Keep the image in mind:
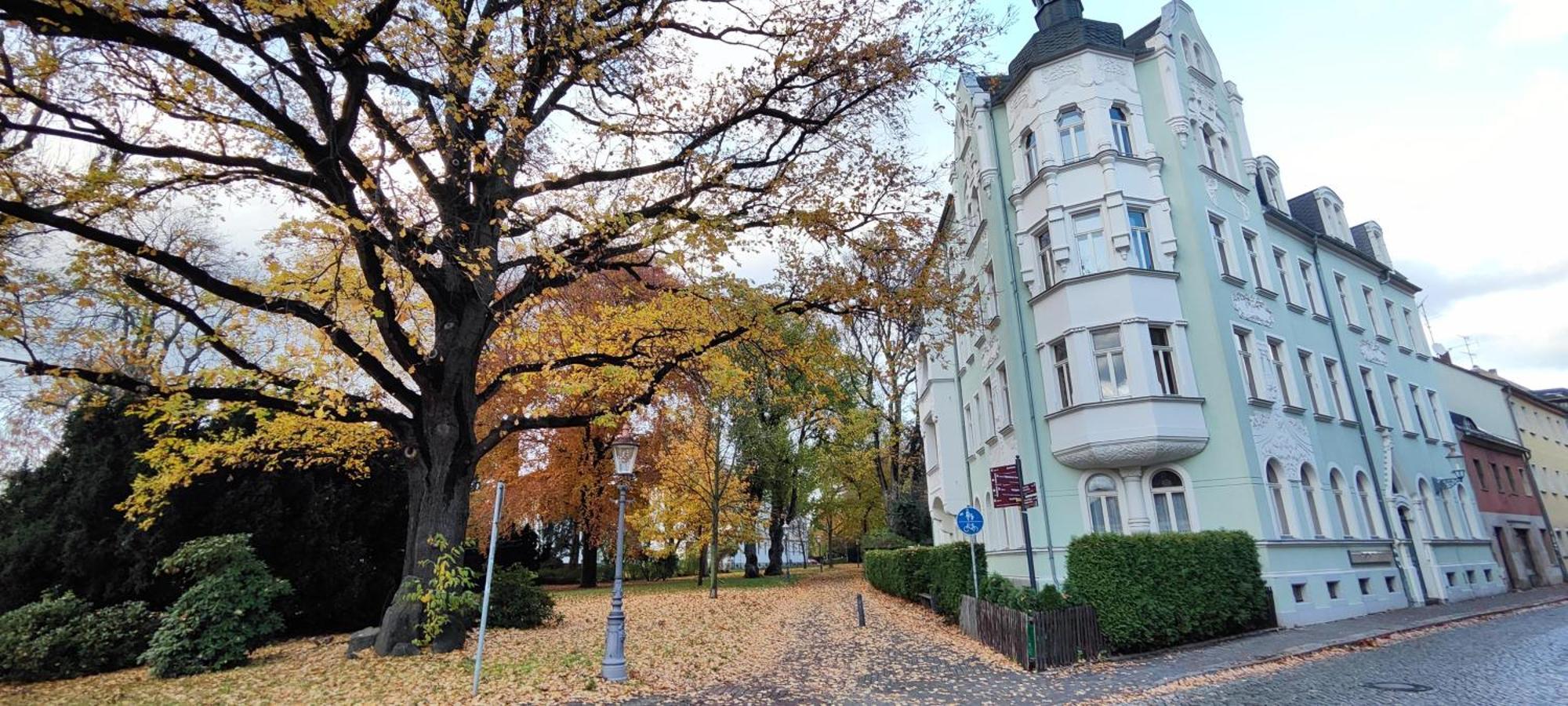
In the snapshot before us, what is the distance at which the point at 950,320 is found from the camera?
14164mm

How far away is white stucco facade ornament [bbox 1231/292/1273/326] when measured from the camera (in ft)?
54.2

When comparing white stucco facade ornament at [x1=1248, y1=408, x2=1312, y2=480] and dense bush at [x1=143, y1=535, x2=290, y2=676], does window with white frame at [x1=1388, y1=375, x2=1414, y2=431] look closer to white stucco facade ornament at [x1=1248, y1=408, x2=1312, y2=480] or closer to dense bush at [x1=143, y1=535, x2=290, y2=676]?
white stucco facade ornament at [x1=1248, y1=408, x2=1312, y2=480]

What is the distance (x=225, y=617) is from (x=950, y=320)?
1370cm

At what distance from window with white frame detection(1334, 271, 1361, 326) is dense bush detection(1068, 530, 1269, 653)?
12627mm

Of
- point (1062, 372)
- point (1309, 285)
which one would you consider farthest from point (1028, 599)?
point (1309, 285)

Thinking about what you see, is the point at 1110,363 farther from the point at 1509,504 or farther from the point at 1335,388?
the point at 1509,504

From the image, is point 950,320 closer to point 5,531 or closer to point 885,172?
point 885,172

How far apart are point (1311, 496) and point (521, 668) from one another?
691 inches

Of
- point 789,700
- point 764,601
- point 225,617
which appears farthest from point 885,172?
point 764,601

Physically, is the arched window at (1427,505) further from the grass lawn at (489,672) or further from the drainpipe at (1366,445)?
the grass lawn at (489,672)

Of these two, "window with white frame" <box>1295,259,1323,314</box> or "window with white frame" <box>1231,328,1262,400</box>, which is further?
"window with white frame" <box>1295,259,1323,314</box>

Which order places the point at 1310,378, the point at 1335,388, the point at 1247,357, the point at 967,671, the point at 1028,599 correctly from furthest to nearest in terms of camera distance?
the point at 1335,388
the point at 1310,378
the point at 1247,357
the point at 1028,599
the point at 967,671

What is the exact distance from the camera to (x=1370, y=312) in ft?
74.3

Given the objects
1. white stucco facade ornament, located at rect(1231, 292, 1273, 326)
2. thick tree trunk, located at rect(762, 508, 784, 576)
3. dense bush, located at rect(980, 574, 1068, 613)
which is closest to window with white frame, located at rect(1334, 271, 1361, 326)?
white stucco facade ornament, located at rect(1231, 292, 1273, 326)
